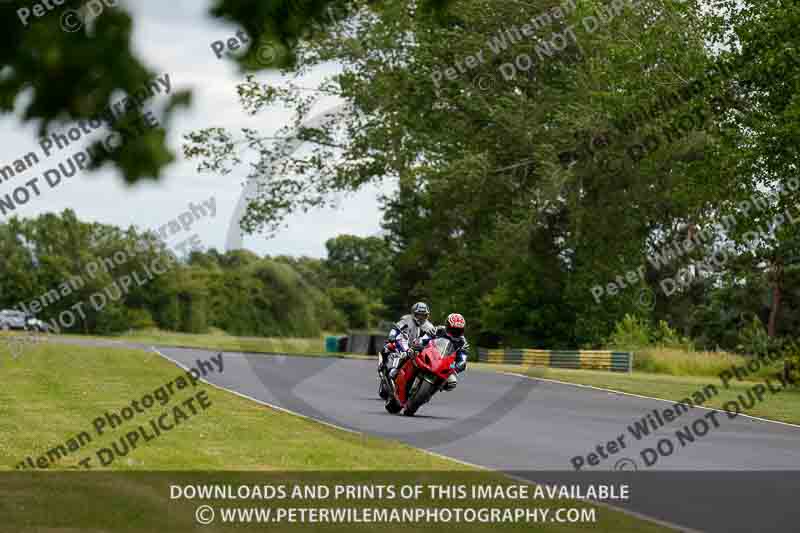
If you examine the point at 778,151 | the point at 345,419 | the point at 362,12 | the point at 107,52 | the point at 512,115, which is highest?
the point at 362,12

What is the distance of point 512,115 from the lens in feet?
157

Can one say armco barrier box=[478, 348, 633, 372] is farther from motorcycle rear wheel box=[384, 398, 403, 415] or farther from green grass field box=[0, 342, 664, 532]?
motorcycle rear wheel box=[384, 398, 403, 415]

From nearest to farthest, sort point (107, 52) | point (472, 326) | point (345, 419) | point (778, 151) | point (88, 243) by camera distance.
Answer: point (107, 52), point (345, 419), point (778, 151), point (472, 326), point (88, 243)

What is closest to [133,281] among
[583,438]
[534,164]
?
[534,164]

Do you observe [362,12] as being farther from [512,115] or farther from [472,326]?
[472,326]

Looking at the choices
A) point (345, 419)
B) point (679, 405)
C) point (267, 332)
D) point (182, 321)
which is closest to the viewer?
point (345, 419)

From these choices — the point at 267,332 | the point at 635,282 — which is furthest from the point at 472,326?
the point at 267,332

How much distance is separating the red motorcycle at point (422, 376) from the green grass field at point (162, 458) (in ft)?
5.82

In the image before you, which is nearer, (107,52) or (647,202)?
(107,52)

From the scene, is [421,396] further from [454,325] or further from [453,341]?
[454,325]

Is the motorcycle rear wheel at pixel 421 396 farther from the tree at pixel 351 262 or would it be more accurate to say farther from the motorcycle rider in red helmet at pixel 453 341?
the tree at pixel 351 262

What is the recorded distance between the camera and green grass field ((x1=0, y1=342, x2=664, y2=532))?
935 centimetres

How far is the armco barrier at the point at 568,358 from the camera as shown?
42.2 metres

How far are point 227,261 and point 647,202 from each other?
55777 millimetres
